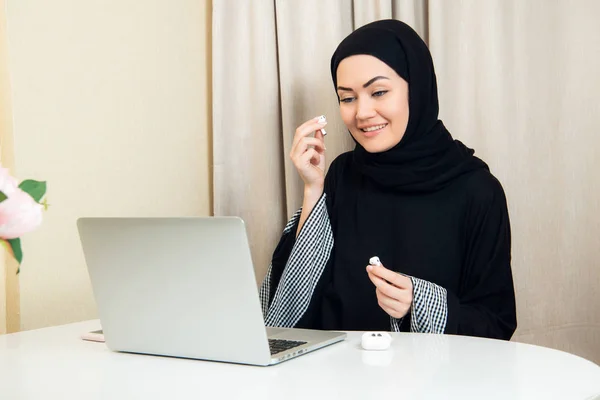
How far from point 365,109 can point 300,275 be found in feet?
1.29

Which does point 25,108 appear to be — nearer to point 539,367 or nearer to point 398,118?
point 398,118

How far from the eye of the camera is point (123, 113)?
71.7 inches

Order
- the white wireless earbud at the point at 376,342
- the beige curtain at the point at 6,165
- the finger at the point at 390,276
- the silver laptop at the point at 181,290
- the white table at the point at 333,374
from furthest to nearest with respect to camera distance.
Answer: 1. the beige curtain at the point at 6,165
2. the finger at the point at 390,276
3. the white wireless earbud at the point at 376,342
4. the silver laptop at the point at 181,290
5. the white table at the point at 333,374

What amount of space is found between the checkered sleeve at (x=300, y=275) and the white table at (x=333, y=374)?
511 millimetres

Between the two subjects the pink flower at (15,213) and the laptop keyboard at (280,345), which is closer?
Answer: the pink flower at (15,213)

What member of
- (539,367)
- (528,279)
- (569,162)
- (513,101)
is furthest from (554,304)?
(539,367)

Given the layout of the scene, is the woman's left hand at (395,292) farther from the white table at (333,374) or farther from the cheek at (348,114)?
the cheek at (348,114)

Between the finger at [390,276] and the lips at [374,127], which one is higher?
the lips at [374,127]

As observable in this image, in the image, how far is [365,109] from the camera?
5.54 ft

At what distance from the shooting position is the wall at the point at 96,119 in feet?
5.26

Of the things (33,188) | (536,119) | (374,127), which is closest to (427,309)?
(374,127)

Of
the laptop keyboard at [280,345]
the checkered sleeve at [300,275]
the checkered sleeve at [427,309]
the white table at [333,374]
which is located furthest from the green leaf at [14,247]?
the checkered sleeve at [300,275]

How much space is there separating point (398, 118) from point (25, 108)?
790 millimetres

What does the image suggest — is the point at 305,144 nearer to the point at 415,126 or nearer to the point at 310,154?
the point at 310,154
